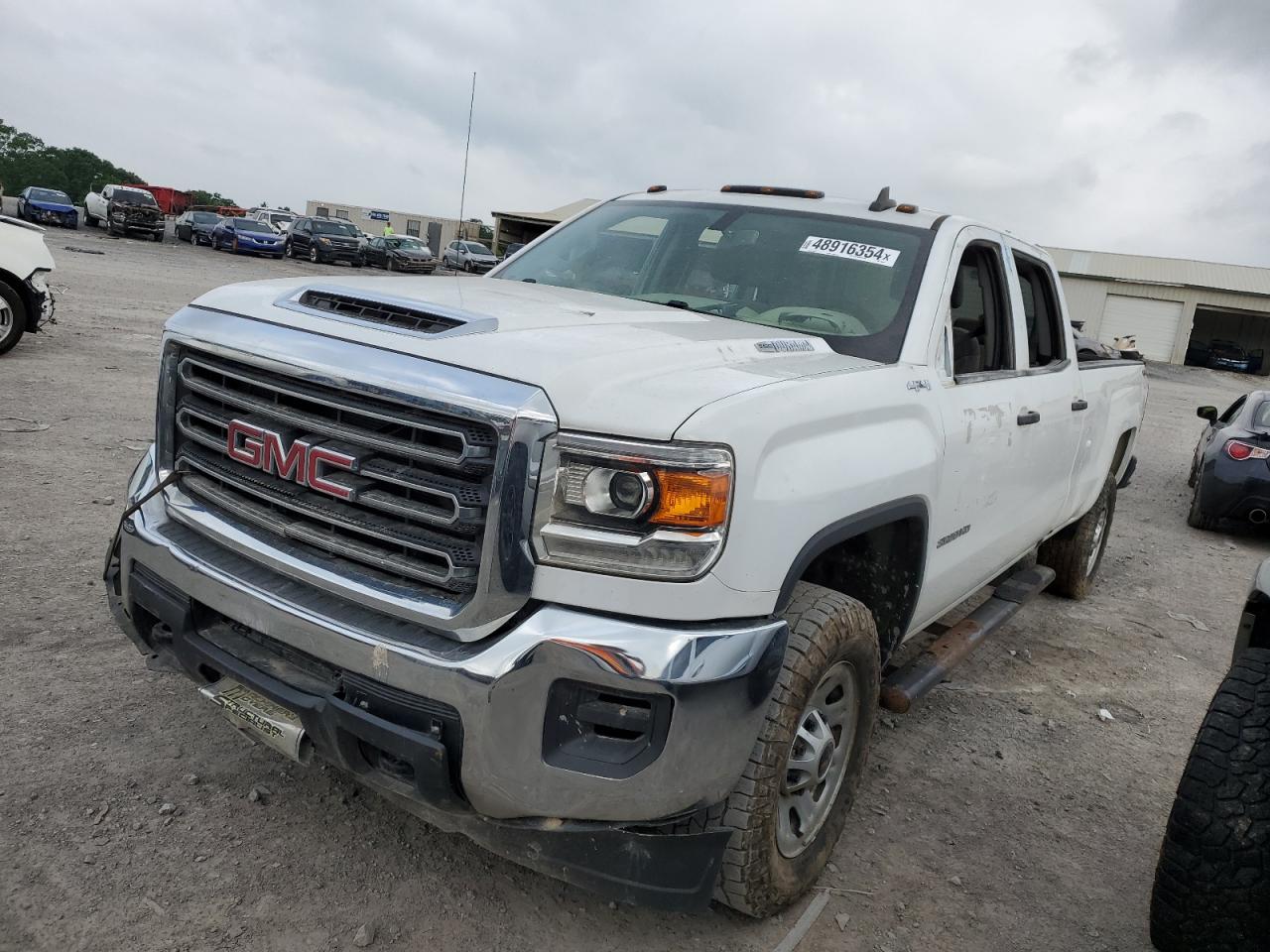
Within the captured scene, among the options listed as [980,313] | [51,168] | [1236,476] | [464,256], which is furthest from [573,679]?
[51,168]

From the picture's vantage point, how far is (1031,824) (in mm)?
3453

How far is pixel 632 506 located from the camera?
2.18m

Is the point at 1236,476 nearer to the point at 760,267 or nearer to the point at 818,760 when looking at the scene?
the point at 760,267

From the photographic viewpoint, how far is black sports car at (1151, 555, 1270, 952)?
94.7 inches

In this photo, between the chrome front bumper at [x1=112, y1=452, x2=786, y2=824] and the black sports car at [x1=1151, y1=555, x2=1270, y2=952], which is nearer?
the chrome front bumper at [x1=112, y1=452, x2=786, y2=824]

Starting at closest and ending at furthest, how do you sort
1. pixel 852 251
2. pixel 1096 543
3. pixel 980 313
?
pixel 852 251, pixel 980 313, pixel 1096 543

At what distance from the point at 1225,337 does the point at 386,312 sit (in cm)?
5516

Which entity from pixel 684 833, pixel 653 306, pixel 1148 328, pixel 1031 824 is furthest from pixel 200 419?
pixel 1148 328

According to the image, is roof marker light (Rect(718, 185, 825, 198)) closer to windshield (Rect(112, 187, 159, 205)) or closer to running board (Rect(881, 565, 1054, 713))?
running board (Rect(881, 565, 1054, 713))

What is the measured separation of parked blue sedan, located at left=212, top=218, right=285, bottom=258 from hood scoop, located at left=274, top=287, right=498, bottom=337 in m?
33.3

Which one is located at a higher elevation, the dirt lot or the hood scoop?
the hood scoop

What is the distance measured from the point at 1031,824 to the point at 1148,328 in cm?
4686

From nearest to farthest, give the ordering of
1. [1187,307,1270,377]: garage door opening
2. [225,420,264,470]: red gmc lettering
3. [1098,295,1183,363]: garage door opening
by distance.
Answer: [225,420,264,470]: red gmc lettering, [1187,307,1270,377]: garage door opening, [1098,295,1183,363]: garage door opening

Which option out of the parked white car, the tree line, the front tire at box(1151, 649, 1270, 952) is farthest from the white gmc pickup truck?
the tree line
